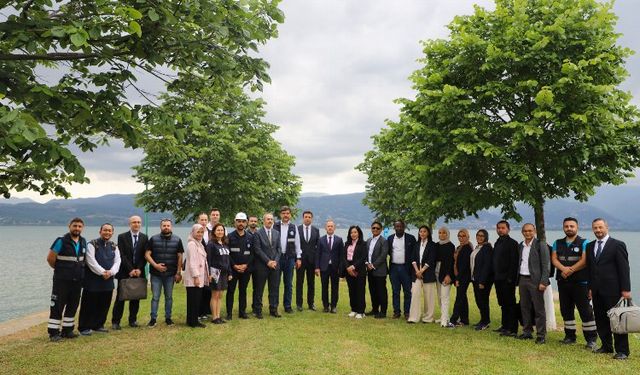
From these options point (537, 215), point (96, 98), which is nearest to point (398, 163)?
point (537, 215)

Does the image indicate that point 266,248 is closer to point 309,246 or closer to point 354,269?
point 309,246

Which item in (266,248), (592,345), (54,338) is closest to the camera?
(592,345)

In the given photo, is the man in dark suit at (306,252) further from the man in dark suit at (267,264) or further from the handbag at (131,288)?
the handbag at (131,288)

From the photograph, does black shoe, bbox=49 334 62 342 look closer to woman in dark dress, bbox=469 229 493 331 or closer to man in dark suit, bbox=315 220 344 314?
man in dark suit, bbox=315 220 344 314

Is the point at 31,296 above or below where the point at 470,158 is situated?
below

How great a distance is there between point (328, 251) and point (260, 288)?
82.1 inches

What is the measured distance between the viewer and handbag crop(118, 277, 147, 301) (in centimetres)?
987

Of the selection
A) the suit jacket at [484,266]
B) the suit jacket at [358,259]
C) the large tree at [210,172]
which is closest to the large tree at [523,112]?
the suit jacket at [484,266]

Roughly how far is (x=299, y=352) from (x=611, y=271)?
578 cm

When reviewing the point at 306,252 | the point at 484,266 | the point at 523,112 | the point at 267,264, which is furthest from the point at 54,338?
the point at 523,112

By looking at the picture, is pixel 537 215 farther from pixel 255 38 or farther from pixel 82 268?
pixel 82 268

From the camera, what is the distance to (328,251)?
12.4 m

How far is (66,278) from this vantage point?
29.4ft

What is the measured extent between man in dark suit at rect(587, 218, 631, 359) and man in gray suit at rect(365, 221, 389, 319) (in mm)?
4716
